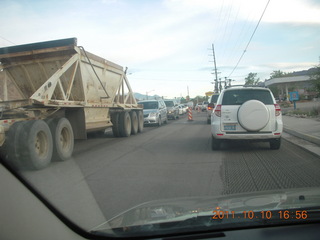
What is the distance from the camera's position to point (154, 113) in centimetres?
2131

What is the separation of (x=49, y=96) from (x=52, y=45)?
2.33 meters

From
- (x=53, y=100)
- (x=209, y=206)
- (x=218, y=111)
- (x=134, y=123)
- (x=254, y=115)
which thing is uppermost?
(x=53, y=100)

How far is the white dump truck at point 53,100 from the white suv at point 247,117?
4.22 meters

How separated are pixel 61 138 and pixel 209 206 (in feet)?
22.1

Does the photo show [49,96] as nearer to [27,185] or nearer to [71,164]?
[71,164]

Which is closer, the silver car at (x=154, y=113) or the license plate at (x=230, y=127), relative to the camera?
the license plate at (x=230, y=127)

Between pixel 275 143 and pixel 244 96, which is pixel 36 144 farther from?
pixel 275 143

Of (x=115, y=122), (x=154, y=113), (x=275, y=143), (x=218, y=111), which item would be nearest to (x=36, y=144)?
(x=218, y=111)

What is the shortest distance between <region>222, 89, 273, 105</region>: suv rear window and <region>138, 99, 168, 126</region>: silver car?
39.5ft

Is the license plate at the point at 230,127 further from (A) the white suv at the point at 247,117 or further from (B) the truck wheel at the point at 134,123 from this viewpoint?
(B) the truck wheel at the point at 134,123

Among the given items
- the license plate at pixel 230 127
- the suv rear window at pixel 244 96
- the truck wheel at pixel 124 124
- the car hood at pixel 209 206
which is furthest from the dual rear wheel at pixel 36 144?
the truck wheel at pixel 124 124

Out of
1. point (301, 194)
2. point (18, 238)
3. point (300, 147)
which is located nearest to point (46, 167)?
point (18, 238)

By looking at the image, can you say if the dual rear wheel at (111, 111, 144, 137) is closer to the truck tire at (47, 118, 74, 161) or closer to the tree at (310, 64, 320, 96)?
the truck tire at (47, 118, 74, 161)

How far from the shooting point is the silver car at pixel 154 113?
2123cm
